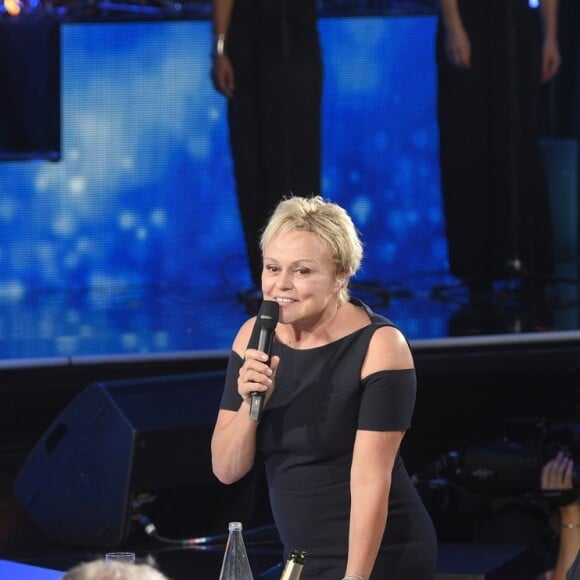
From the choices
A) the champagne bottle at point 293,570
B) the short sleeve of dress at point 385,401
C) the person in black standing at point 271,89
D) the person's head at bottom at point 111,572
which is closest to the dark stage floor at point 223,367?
the person in black standing at point 271,89

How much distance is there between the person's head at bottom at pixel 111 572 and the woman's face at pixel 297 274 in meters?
0.83

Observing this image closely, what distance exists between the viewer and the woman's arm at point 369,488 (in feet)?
7.09

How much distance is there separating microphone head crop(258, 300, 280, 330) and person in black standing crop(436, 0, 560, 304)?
424 centimetres

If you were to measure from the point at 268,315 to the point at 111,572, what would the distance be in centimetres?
77

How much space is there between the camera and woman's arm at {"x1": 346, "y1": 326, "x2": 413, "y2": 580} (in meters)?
2.16

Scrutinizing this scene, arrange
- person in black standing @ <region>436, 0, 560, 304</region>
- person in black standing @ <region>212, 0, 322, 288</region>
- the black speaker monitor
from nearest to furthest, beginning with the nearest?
the black speaker monitor, person in black standing @ <region>212, 0, 322, 288</region>, person in black standing @ <region>436, 0, 560, 304</region>

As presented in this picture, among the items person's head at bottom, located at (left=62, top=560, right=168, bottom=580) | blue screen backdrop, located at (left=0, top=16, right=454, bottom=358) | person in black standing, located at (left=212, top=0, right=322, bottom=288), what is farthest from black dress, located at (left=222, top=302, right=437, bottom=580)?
blue screen backdrop, located at (left=0, top=16, right=454, bottom=358)

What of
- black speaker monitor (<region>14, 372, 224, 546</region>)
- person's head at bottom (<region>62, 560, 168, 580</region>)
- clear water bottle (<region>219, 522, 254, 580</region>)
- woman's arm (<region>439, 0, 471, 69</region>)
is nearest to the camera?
person's head at bottom (<region>62, 560, 168, 580</region>)

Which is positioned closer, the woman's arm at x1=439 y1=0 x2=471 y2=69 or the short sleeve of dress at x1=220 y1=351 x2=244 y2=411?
the short sleeve of dress at x1=220 y1=351 x2=244 y2=411

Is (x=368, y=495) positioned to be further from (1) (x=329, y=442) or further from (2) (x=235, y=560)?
(2) (x=235, y=560)

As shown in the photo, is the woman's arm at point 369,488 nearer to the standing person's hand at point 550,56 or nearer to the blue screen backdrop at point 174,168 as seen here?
the blue screen backdrop at point 174,168

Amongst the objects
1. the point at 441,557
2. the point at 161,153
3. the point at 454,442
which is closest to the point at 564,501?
the point at 441,557

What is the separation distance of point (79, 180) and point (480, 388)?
9.74 feet

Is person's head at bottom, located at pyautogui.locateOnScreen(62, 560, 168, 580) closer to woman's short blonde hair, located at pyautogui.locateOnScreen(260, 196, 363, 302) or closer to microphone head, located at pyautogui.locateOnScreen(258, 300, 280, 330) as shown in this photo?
microphone head, located at pyautogui.locateOnScreen(258, 300, 280, 330)
